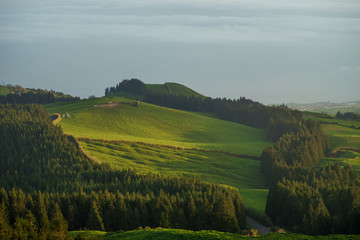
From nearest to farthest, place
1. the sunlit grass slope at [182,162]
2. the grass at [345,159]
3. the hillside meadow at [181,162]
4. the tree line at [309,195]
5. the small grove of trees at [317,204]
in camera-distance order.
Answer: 1. the small grove of trees at [317,204]
2. the tree line at [309,195]
3. the hillside meadow at [181,162]
4. the sunlit grass slope at [182,162]
5. the grass at [345,159]

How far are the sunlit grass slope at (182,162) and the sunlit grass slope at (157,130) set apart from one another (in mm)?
8220

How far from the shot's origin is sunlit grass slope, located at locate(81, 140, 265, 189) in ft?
417

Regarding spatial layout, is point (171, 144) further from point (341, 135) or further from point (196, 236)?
point (196, 236)

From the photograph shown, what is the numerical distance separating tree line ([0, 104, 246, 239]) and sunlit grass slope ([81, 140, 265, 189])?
9936 millimetres

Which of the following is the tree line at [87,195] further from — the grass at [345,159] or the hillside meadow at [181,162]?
the grass at [345,159]

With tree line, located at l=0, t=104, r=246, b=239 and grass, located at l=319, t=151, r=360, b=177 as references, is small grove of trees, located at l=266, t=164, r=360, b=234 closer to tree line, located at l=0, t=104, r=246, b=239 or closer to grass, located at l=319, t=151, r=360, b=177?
tree line, located at l=0, t=104, r=246, b=239

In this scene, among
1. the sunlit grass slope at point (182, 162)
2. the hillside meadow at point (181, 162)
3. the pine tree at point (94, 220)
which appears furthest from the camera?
the sunlit grass slope at point (182, 162)

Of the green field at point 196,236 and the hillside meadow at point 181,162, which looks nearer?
the green field at point 196,236

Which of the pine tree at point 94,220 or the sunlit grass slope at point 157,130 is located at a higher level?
the sunlit grass slope at point 157,130

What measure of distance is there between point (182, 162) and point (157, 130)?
4340cm

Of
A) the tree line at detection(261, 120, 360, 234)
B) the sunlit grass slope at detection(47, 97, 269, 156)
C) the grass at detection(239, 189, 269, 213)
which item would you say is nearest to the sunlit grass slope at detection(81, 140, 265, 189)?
the tree line at detection(261, 120, 360, 234)

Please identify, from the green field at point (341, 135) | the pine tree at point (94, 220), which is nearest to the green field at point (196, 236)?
the pine tree at point (94, 220)

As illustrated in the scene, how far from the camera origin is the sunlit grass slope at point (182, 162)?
127m

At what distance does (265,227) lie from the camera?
93.4m
